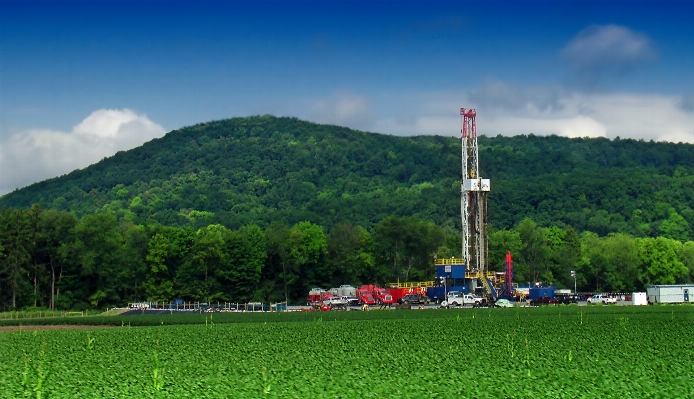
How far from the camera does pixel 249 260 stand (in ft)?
389

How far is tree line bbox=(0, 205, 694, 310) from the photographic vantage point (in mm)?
108562

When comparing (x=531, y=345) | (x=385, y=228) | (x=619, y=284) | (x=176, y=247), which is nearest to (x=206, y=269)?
(x=176, y=247)

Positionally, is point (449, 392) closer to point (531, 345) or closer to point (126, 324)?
point (531, 345)

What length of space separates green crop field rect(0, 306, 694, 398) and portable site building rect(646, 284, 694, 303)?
5367 cm

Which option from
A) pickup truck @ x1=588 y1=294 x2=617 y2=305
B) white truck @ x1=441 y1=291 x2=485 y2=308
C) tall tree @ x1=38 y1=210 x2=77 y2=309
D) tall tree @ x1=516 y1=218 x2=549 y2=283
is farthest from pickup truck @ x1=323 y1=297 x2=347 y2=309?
tall tree @ x1=516 y1=218 x2=549 y2=283

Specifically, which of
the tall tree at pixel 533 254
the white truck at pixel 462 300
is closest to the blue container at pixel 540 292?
the white truck at pixel 462 300

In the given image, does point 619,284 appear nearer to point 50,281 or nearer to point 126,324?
point 50,281

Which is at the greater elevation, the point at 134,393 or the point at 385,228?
the point at 385,228

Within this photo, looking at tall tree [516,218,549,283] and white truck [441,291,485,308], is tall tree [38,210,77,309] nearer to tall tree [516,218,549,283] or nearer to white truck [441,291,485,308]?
white truck [441,291,485,308]

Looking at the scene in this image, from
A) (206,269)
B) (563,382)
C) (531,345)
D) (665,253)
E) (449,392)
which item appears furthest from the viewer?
(665,253)

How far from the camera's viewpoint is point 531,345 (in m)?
40.2

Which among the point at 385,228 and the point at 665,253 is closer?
the point at 385,228

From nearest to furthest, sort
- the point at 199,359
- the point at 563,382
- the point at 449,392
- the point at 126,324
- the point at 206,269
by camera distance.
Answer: the point at 449,392 < the point at 563,382 < the point at 199,359 < the point at 126,324 < the point at 206,269

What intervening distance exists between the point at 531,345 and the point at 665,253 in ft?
355
